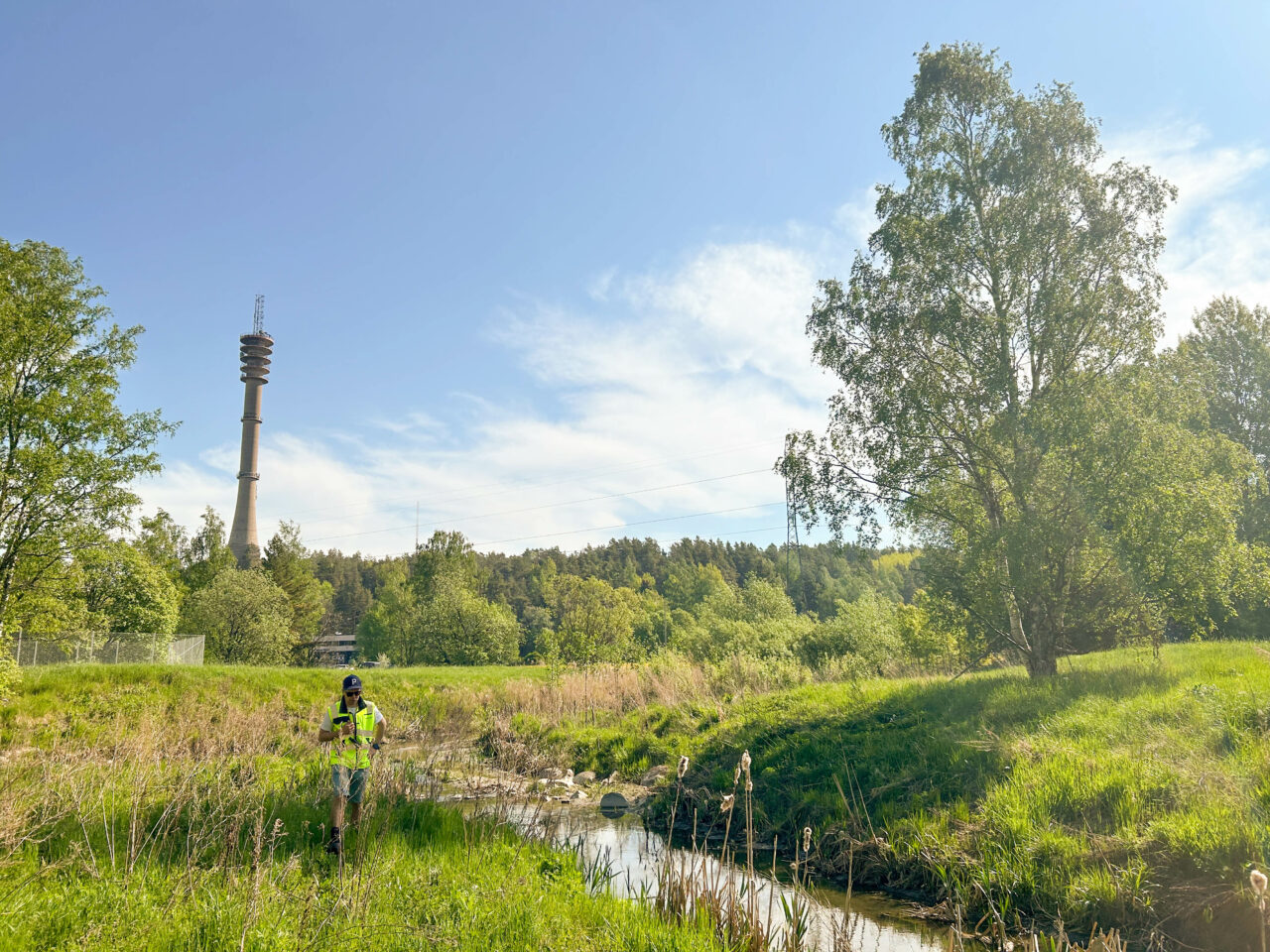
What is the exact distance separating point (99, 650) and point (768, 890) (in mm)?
35882

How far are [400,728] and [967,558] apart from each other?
17.4 meters

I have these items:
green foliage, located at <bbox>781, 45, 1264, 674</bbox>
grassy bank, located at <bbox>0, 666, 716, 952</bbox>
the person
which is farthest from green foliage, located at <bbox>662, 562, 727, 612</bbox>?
the person

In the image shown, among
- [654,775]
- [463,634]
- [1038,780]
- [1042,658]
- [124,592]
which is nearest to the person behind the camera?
[1038,780]

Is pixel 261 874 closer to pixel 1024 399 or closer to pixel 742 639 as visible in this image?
pixel 1024 399

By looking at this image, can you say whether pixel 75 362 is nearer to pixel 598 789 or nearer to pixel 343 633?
pixel 598 789

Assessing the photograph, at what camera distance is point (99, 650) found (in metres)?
33.9

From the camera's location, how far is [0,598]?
867 inches

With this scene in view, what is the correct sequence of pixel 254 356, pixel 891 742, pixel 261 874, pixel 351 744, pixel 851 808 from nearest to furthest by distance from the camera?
pixel 261 874, pixel 351 744, pixel 851 808, pixel 891 742, pixel 254 356

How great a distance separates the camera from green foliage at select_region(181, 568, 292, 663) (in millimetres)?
56688

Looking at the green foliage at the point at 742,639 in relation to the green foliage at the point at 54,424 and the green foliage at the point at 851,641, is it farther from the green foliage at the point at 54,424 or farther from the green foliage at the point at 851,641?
the green foliage at the point at 54,424

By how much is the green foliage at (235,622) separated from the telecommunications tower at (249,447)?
72.7ft

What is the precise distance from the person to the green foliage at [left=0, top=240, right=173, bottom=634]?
709 inches

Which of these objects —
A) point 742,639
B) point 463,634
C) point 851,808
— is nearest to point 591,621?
point 463,634

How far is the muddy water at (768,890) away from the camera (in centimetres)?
738
